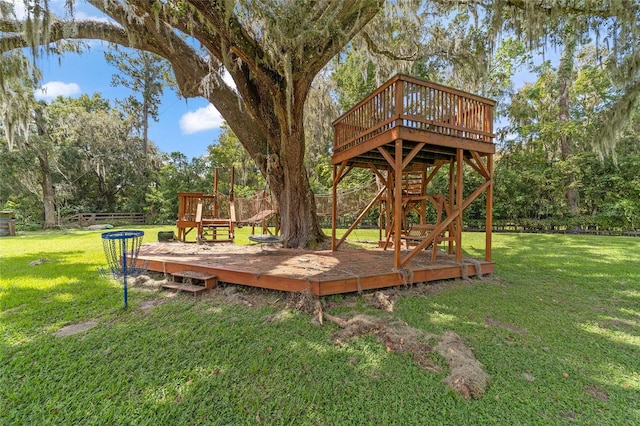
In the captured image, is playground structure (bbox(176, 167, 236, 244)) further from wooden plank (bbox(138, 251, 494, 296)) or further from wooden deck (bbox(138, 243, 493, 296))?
wooden plank (bbox(138, 251, 494, 296))

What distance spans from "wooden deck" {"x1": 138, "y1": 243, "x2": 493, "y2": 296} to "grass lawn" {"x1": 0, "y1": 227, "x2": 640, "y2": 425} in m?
0.20

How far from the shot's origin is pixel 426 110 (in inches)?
162

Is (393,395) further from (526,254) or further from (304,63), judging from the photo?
(526,254)

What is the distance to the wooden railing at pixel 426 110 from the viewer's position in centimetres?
383

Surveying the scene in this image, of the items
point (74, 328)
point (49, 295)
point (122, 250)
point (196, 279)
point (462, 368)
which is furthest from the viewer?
point (196, 279)

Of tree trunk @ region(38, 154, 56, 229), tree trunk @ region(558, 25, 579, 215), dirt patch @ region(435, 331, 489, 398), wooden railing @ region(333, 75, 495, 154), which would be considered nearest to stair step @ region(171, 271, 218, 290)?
dirt patch @ region(435, 331, 489, 398)

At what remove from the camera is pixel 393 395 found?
182 cm

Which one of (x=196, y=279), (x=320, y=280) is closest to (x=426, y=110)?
(x=320, y=280)

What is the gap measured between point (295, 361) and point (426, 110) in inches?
150

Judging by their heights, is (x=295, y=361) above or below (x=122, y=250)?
below

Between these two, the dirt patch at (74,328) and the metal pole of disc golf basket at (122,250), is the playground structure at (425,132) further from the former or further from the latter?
the dirt patch at (74,328)

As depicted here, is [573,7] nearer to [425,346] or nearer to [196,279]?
[425,346]

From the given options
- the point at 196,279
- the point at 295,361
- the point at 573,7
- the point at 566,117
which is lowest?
the point at 295,361

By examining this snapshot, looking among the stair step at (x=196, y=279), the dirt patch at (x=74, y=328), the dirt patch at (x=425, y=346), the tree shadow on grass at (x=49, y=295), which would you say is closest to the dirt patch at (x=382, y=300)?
the dirt patch at (x=425, y=346)
